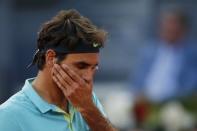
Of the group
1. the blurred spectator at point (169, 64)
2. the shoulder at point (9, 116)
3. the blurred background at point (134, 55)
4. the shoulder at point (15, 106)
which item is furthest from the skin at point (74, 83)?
the blurred spectator at point (169, 64)

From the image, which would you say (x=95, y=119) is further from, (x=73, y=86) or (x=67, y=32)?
(x=67, y=32)

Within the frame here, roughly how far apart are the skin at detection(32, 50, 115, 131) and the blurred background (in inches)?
114

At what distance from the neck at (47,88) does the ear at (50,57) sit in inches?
2.1

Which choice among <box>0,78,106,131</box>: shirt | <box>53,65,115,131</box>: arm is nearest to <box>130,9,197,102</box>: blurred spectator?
<box>0,78,106,131</box>: shirt

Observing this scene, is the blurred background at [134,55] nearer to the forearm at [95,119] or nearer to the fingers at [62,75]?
the forearm at [95,119]

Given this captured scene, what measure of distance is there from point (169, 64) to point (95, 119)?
4238 millimetres

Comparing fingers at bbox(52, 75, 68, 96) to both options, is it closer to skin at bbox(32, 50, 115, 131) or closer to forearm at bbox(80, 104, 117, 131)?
skin at bbox(32, 50, 115, 131)

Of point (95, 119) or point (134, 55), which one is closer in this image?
point (95, 119)

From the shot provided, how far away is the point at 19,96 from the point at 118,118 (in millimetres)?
3483

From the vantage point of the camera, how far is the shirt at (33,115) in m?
5.69

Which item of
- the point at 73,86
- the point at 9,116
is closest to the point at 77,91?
the point at 73,86

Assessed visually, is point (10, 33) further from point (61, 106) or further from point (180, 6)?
point (61, 106)

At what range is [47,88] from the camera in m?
5.93

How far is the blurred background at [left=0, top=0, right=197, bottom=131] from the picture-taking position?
30.0 ft
